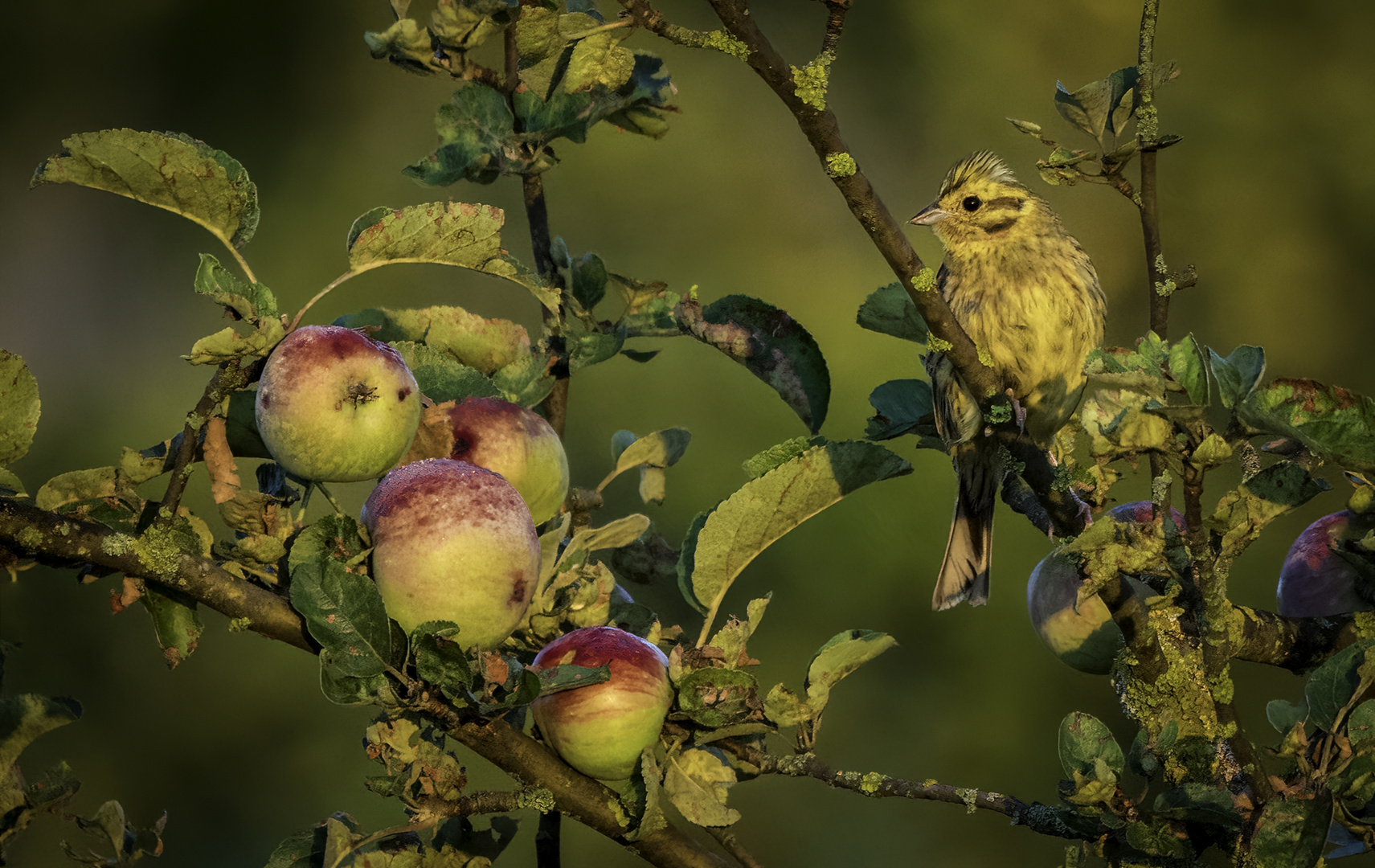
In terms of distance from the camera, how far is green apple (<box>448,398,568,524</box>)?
0.63 meters

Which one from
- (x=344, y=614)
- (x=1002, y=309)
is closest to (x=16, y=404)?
(x=344, y=614)

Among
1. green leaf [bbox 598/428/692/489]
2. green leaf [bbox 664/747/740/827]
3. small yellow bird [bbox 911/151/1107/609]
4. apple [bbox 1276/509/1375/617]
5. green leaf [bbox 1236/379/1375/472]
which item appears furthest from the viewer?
small yellow bird [bbox 911/151/1107/609]

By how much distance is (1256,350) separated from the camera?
Result: 457mm

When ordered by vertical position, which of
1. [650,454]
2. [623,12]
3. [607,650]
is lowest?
[607,650]

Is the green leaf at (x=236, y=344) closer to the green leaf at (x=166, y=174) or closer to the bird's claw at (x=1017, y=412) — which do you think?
the green leaf at (x=166, y=174)

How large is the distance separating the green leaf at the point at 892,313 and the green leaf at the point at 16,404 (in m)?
0.44

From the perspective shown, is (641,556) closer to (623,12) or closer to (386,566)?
(386,566)

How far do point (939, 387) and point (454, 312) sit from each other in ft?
1.74

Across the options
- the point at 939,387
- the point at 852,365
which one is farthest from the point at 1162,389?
the point at 852,365

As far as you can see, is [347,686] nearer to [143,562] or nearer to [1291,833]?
[143,562]

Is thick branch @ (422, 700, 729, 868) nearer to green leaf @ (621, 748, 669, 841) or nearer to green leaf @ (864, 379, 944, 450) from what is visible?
green leaf @ (621, 748, 669, 841)

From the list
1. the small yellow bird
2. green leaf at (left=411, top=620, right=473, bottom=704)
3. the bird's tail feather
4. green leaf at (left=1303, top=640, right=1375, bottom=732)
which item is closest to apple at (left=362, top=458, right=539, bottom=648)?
green leaf at (left=411, top=620, right=473, bottom=704)

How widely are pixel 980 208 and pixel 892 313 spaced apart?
0.69 metres

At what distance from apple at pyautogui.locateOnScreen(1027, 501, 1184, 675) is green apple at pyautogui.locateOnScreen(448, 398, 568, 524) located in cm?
29
